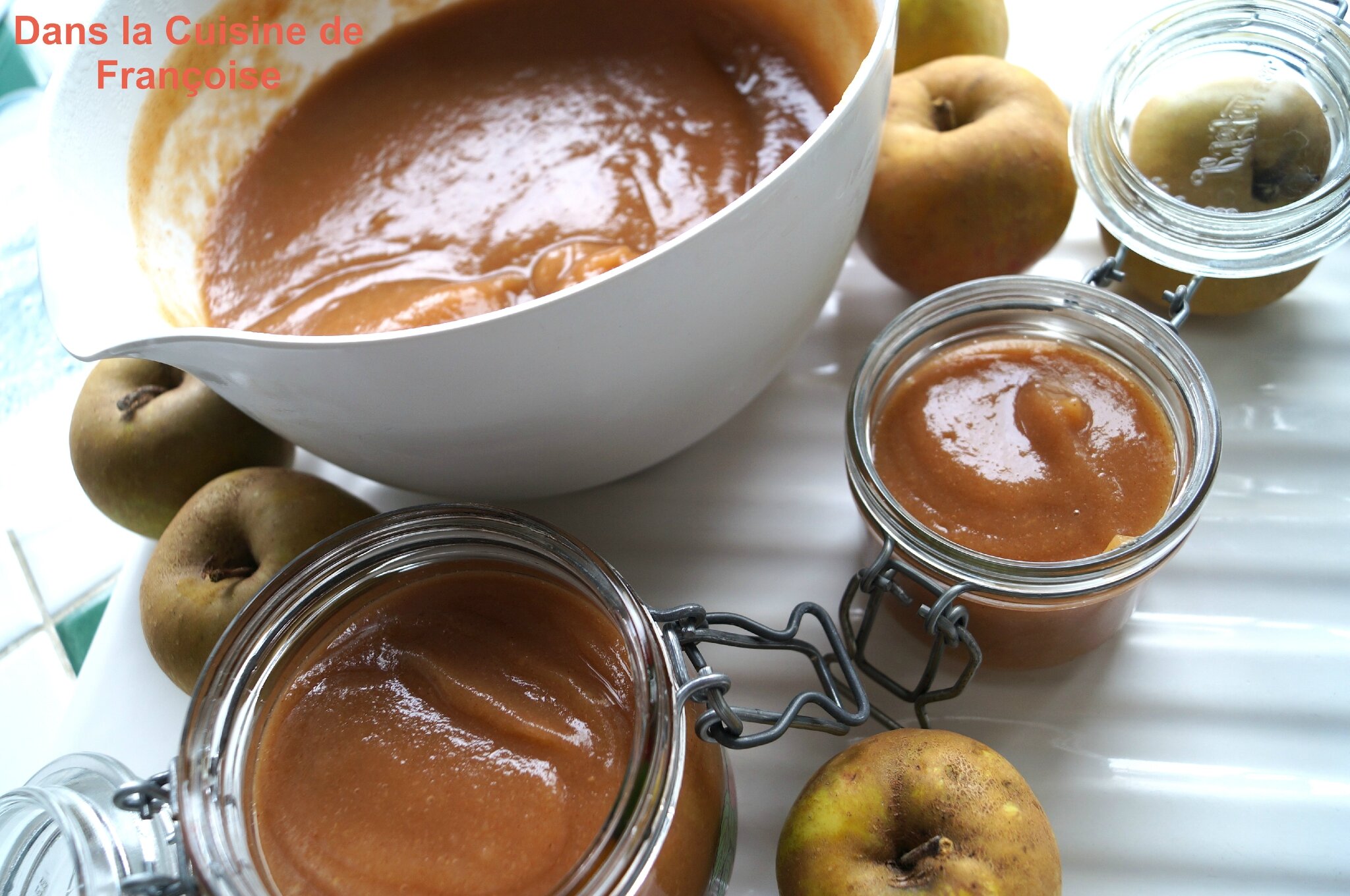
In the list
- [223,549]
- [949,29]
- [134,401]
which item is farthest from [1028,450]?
[134,401]

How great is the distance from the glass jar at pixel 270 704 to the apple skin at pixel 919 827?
0.14ft

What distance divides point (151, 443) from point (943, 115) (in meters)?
0.74

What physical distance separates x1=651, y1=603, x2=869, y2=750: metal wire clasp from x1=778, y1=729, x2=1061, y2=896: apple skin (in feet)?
0.13

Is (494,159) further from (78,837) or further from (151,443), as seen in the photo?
(78,837)

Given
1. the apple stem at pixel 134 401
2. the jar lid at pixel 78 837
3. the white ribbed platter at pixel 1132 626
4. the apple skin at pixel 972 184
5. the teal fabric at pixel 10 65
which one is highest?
the teal fabric at pixel 10 65

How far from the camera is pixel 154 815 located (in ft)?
2.16

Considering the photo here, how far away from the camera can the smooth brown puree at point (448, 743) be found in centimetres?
61

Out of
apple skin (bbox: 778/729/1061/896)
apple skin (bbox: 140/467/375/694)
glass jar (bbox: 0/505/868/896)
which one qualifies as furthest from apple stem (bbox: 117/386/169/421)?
apple skin (bbox: 778/729/1061/896)

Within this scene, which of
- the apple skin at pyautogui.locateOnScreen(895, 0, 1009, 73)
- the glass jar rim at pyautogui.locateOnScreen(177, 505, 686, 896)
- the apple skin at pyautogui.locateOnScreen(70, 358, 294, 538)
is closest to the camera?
the glass jar rim at pyautogui.locateOnScreen(177, 505, 686, 896)

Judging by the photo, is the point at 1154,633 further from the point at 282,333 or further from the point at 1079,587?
the point at 282,333

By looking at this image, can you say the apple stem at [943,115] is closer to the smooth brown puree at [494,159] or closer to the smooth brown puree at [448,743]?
the smooth brown puree at [494,159]

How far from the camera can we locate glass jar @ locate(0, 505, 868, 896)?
59 cm

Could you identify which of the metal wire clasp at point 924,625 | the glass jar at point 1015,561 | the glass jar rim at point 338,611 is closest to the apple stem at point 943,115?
the glass jar at point 1015,561

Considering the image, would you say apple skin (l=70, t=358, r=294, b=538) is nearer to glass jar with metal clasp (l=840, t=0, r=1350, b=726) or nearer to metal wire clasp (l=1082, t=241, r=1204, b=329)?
glass jar with metal clasp (l=840, t=0, r=1350, b=726)
